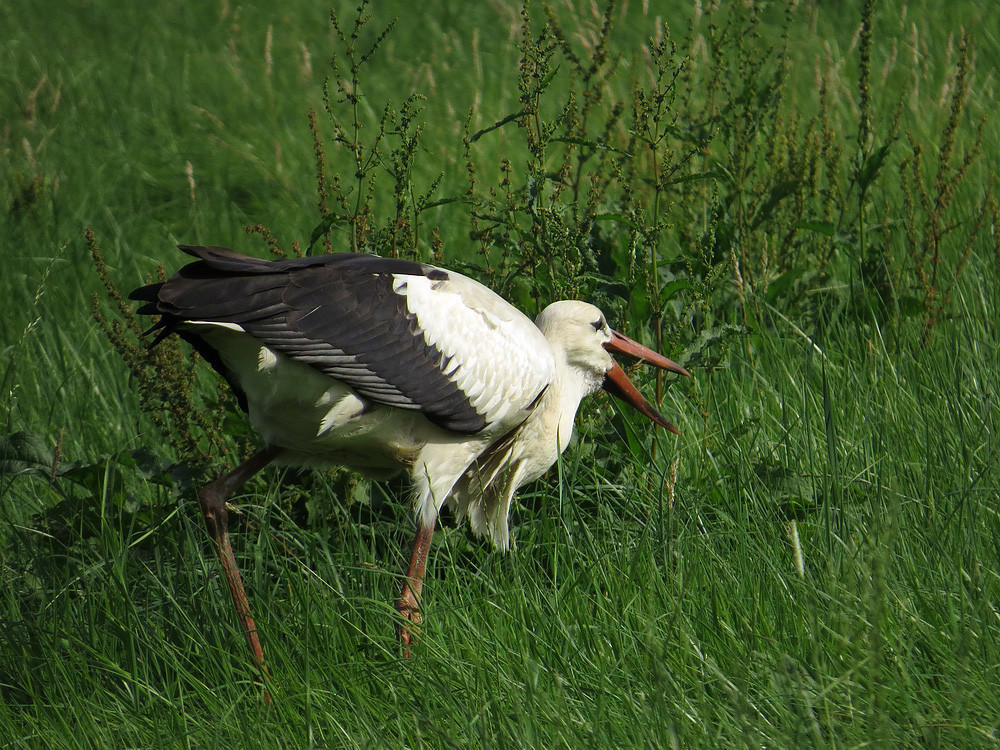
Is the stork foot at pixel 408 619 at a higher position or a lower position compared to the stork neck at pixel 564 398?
lower

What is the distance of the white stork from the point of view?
327 cm

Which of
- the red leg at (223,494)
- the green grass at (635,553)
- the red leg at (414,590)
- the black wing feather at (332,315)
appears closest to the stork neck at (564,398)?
the green grass at (635,553)

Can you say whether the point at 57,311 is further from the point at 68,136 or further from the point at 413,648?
the point at 413,648

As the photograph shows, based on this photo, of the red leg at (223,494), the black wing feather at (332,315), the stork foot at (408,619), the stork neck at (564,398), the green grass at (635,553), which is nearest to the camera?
the green grass at (635,553)

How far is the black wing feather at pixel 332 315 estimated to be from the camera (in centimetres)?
320

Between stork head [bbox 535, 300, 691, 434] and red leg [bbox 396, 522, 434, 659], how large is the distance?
2.54ft

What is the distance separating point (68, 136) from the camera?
25.8 feet

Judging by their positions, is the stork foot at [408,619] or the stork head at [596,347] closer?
the stork foot at [408,619]

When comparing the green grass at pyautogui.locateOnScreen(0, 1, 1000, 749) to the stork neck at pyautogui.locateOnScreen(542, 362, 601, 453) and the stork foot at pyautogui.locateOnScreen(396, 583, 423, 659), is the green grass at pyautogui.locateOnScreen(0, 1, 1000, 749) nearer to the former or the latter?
the stork foot at pyautogui.locateOnScreen(396, 583, 423, 659)

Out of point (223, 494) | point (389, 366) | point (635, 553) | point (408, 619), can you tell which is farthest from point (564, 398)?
point (223, 494)

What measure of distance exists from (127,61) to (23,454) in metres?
6.21

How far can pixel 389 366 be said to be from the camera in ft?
11.4

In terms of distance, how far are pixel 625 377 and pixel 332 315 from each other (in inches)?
42.9

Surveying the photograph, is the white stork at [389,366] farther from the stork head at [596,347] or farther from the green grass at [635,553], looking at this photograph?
Result: the green grass at [635,553]
